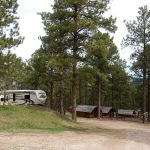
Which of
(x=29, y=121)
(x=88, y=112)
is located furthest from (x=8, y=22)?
(x=88, y=112)

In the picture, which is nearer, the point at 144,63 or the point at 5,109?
the point at 5,109

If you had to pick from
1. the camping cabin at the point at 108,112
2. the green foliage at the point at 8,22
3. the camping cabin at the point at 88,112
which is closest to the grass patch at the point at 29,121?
the green foliage at the point at 8,22

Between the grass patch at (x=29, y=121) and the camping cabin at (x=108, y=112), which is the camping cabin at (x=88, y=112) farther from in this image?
the grass patch at (x=29, y=121)

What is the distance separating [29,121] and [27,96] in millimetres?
18560

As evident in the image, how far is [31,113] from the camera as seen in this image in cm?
3612

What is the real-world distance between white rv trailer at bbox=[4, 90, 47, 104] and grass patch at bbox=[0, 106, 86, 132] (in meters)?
12.4

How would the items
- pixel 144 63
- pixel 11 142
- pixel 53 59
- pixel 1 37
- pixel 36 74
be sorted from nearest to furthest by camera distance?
pixel 11 142
pixel 1 37
pixel 53 59
pixel 36 74
pixel 144 63

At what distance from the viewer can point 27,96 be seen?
51.2 metres

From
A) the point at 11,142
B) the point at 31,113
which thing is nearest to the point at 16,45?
the point at 31,113

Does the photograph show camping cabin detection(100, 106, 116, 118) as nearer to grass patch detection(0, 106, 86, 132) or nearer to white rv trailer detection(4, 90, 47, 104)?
white rv trailer detection(4, 90, 47, 104)

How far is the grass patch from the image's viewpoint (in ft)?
101

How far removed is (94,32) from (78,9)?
10.1ft

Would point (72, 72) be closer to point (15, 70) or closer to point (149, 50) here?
point (15, 70)

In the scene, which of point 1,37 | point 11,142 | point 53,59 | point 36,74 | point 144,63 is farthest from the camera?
point 144,63
